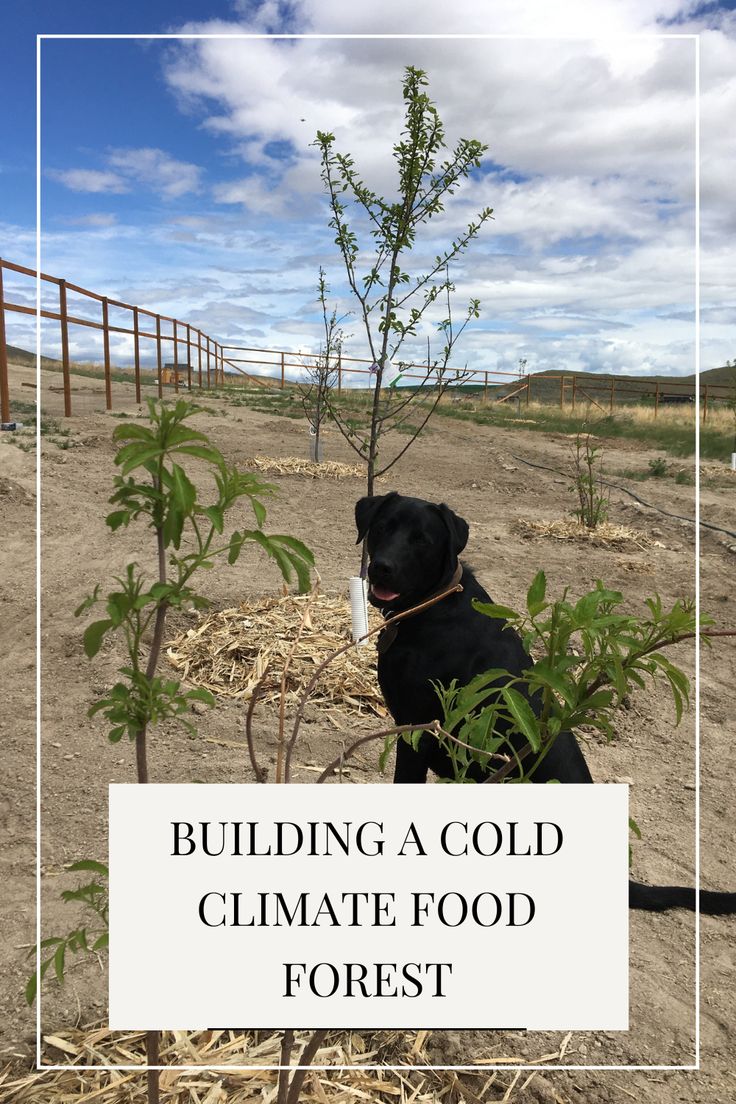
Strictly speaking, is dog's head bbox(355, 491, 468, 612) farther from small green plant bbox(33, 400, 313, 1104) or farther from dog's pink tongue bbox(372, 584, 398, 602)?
small green plant bbox(33, 400, 313, 1104)

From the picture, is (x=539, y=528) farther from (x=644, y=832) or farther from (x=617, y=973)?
(x=617, y=973)

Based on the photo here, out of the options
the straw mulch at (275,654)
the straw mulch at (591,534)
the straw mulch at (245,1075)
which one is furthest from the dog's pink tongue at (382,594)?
the straw mulch at (591,534)

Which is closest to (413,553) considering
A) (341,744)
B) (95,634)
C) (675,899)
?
(341,744)

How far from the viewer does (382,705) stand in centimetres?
482

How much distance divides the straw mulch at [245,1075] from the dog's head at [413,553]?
1.59m

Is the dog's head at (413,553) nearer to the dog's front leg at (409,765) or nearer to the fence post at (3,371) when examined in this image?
the dog's front leg at (409,765)

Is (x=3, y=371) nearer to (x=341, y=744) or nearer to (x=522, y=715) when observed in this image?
(x=341, y=744)

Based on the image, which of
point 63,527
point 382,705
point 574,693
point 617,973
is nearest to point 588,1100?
point 617,973

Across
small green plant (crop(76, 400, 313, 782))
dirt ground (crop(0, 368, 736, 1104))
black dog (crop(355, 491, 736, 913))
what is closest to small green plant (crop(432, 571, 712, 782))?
small green plant (crop(76, 400, 313, 782))

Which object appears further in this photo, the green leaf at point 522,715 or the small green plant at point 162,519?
the green leaf at point 522,715

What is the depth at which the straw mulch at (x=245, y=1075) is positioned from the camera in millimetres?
1949

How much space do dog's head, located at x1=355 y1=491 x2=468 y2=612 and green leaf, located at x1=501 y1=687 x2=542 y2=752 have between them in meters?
1.85

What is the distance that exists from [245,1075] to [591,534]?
7.99 m

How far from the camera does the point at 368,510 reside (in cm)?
362
